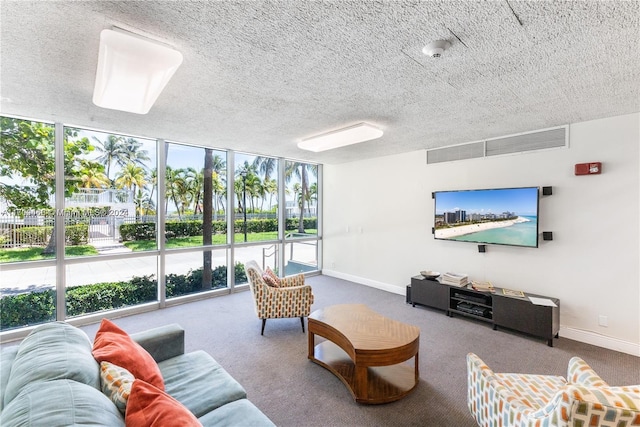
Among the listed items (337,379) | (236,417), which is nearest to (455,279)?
(337,379)

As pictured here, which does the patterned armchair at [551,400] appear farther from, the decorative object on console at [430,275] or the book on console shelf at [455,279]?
the decorative object on console at [430,275]

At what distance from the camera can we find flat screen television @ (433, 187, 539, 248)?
352cm

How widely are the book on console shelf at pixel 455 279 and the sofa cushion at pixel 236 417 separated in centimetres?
332

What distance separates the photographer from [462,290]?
3.88 metres

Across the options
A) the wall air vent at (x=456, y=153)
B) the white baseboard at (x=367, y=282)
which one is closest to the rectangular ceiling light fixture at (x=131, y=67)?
the wall air vent at (x=456, y=153)

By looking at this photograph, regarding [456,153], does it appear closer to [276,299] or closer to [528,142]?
[528,142]

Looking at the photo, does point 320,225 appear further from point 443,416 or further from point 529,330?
point 443,416

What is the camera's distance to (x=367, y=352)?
219 centimetres

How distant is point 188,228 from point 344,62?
3790mm

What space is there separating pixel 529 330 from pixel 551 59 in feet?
9.39

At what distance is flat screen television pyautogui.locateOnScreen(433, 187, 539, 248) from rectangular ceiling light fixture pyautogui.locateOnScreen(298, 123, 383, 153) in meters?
1.71

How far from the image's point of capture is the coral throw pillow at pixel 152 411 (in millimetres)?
965

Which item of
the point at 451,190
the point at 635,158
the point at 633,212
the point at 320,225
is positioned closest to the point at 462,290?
the point at 451,190

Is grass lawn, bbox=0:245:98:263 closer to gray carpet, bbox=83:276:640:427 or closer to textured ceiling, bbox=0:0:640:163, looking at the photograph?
gray carpet, bbox=83:276:640:427
